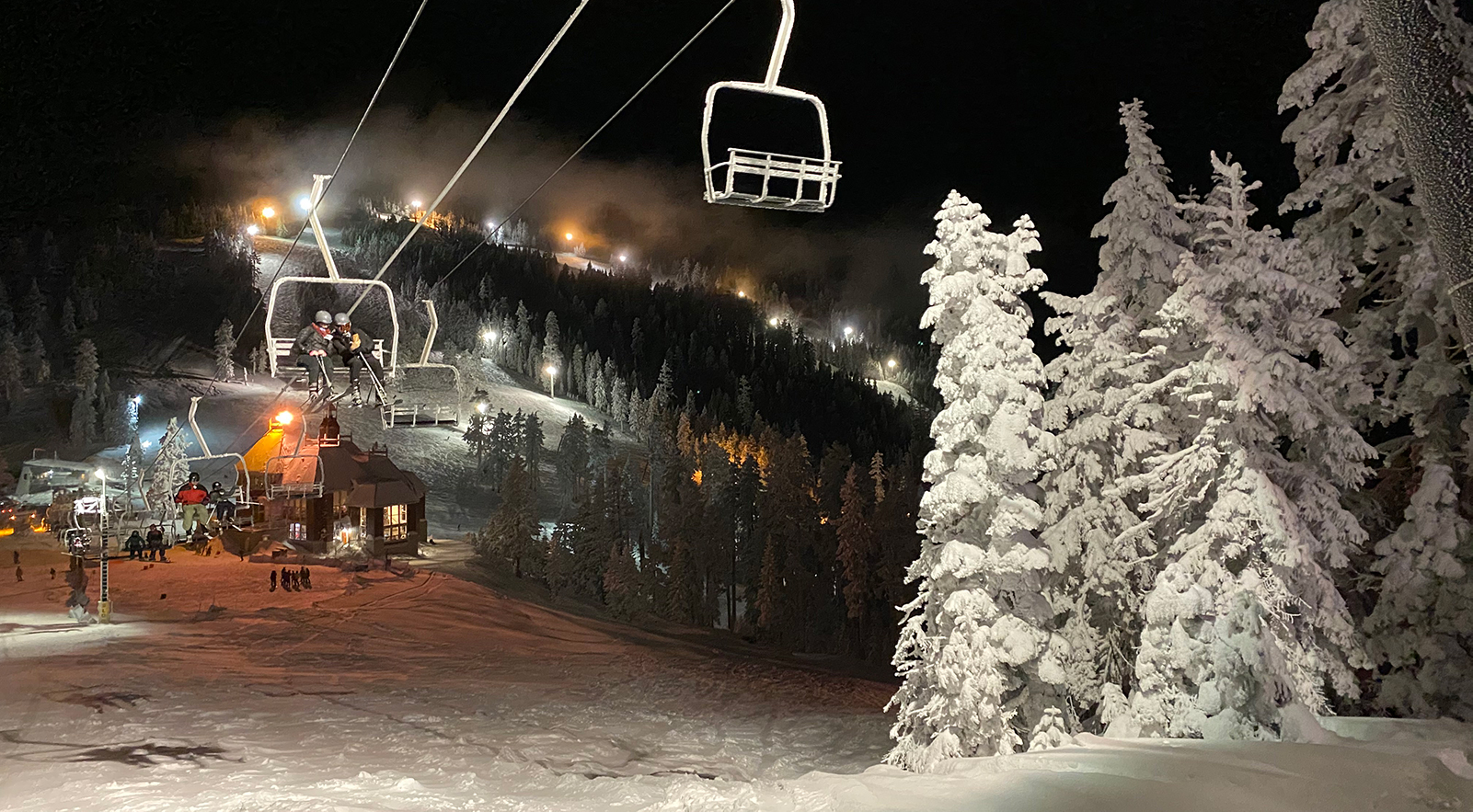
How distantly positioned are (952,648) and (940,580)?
1.22 metres

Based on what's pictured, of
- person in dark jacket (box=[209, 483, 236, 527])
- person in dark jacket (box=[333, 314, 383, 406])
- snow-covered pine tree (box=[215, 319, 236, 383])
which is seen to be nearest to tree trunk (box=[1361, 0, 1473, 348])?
person in dark jacket (box=[333, 314, 383, 406])

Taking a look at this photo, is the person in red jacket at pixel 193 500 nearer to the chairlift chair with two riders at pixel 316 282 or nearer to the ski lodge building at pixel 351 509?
the chairlift chair with two riders at pixel 316 282

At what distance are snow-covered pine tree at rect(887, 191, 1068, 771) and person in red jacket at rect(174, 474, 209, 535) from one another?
17.0 meters

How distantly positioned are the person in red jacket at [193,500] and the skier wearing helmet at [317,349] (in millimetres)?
9364

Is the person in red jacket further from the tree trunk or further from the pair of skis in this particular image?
the tree trunk

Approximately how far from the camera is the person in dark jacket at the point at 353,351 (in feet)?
47.5

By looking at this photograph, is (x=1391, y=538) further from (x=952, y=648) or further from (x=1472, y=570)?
(x=952, y=648)

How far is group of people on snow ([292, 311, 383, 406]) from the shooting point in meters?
14.0

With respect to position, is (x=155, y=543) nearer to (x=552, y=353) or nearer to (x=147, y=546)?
(x=147, y=546)

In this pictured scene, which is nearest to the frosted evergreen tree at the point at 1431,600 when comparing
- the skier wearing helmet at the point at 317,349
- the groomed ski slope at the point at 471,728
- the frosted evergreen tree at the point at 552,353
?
the groomed ski slope at the point at 471,728

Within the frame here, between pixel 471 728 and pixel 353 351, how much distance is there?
39.6 ft

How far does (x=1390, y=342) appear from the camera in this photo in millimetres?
14828

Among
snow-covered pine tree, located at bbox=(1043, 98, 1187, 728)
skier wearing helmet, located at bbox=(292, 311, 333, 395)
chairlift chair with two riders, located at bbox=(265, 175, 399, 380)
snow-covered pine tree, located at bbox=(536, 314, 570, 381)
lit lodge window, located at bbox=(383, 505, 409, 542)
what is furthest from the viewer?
snow-covered pine tree, located at bbox=(536, 314, 570, 381)

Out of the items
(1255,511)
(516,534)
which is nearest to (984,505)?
(1255,511)
